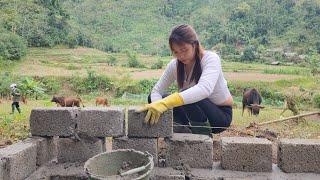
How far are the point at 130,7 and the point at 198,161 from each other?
57.0 meters

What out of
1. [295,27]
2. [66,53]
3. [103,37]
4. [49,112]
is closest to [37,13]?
[66,53]

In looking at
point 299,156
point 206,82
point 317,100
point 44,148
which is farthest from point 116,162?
point 317,100

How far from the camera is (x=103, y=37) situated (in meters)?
51.7

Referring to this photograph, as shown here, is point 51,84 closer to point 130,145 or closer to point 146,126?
point 130,145

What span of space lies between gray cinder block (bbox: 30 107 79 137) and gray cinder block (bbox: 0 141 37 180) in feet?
0.73

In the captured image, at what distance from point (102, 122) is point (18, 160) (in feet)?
2.73

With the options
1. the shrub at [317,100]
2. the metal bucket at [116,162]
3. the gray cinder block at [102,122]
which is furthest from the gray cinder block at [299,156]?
the shrub at [317,100]

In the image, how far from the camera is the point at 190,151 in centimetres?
391

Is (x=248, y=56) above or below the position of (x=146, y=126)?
above

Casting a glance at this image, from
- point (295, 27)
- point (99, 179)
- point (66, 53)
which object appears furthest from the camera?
point (295, 27)

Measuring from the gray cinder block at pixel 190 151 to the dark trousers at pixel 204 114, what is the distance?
0.85 feet

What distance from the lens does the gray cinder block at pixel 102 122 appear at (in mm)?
3891

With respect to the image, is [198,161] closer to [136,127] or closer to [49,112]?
[136,127]

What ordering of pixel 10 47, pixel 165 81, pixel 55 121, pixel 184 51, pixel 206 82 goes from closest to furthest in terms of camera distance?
pixel 206 82, pixel 184 51, pixel 55 121, pixel 165 81, pixel 10 47
